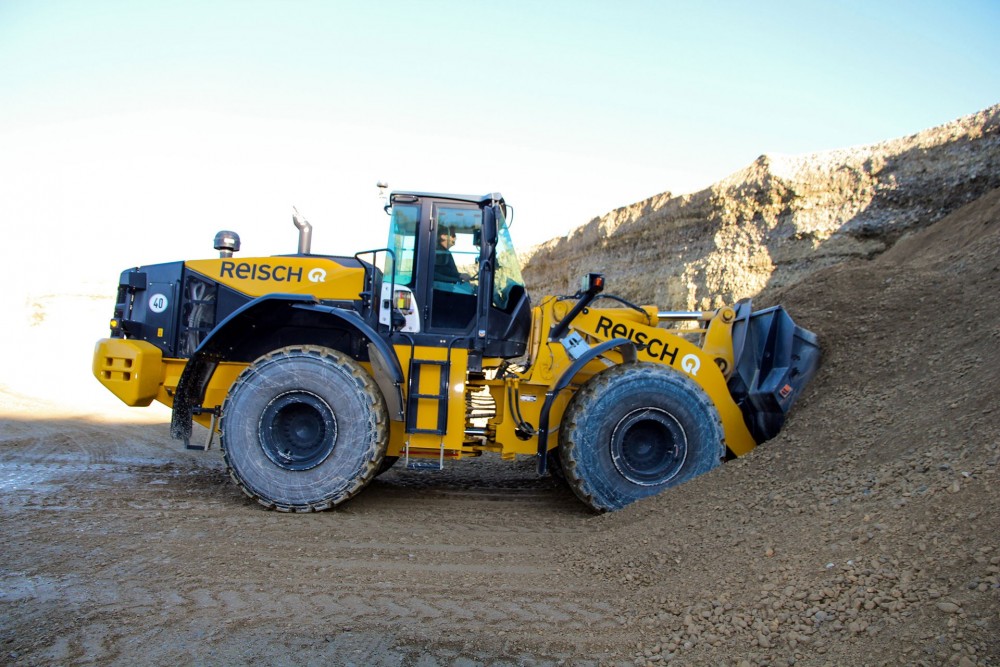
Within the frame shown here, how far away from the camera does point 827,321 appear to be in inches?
279

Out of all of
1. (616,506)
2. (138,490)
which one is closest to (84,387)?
(138,490)

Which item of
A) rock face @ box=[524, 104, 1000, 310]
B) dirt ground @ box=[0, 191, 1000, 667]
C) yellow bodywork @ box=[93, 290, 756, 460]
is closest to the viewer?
dirt ground @ box=[0, 191, 1000, 667]

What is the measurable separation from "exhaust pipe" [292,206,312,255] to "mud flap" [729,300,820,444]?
4398 millimetres

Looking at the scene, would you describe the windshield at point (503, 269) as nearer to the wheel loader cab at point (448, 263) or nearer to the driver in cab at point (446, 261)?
the wheel loader cab at point (448, 263)

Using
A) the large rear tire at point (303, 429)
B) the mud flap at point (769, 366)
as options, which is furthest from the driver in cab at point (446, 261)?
the mud flap at point (769, 366)

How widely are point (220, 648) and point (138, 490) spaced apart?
3.78m

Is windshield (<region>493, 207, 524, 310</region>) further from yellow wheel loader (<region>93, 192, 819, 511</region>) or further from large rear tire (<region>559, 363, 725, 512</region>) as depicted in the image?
large rear tire (<region>559, 363, 725, 512</region>)

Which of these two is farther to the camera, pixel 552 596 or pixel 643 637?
pixel 552 596

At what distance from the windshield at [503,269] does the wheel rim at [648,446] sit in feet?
5.12

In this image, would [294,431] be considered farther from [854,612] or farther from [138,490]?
[854,612]

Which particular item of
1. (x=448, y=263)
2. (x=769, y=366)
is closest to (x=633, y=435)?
(x=769, y=366)

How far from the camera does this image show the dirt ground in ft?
10.6

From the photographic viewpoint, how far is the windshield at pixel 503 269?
654cm

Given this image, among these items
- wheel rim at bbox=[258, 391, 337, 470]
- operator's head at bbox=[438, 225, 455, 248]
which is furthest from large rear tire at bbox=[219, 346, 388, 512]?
operator's head at bbox=[438, 225, 455, 248]
